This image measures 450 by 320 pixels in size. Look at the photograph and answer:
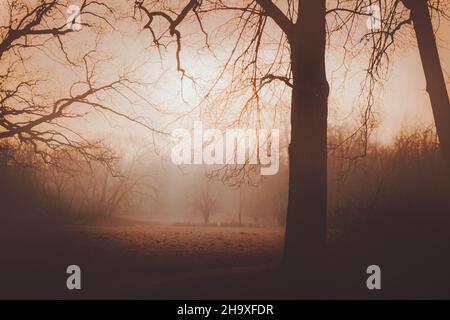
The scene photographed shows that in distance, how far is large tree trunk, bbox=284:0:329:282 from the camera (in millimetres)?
8281

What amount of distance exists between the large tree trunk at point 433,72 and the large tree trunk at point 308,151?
2086 mm

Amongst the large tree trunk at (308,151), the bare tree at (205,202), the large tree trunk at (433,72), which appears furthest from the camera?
the bare tree at (205,202)

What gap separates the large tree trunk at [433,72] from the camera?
906 centimetres

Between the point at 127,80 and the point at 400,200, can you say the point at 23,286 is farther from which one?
the point at 400,200

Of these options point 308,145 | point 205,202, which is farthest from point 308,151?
point 205,202

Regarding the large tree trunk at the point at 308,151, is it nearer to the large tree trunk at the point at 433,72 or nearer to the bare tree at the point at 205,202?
the large tree trunk at the point at 433,72

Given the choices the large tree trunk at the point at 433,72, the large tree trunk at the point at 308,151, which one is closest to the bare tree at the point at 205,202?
the large tree trunk at the point at 433,72

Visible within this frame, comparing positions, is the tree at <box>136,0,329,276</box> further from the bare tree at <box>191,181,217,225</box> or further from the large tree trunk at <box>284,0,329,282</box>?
the bare tree at <box>191,181,217,225</box>

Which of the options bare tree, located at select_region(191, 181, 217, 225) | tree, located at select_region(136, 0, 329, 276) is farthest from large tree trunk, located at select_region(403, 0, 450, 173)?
bare tree, located at select_region(191, 181, 217, 225)

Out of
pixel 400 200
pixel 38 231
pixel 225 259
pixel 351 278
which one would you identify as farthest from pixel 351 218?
pixel 38 231

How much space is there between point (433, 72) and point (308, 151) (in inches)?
121

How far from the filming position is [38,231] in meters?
18.0

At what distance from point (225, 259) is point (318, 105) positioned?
732 centimetres
